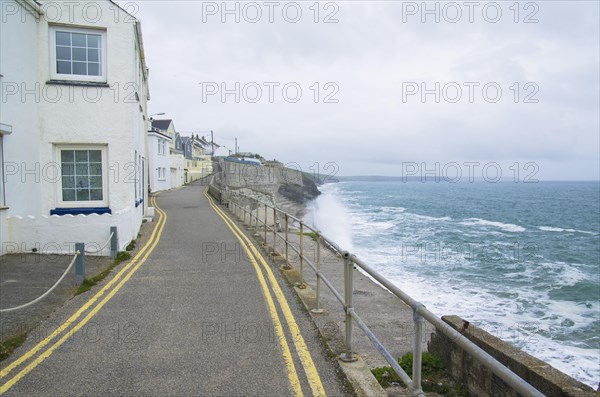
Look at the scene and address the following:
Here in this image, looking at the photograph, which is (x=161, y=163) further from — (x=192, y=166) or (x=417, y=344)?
(x=417, y=344)

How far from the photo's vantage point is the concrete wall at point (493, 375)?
3.79 meters

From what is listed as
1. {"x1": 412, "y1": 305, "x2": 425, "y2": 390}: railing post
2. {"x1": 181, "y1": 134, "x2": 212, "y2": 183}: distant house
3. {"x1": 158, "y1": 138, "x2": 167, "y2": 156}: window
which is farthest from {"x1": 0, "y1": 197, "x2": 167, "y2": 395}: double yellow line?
{"x1": 181, "y1": 134, "x2": 212, "y2": 183}: distant house

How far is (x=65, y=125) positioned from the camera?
37.8 ft

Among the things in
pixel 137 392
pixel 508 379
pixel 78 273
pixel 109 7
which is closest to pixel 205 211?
pixel 109 7

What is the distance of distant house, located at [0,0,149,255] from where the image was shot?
10.8 m

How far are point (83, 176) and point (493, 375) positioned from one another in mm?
11256

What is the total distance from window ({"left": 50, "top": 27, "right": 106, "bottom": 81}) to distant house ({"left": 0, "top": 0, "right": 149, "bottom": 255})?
0.08ft

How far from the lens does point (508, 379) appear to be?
206 centimetres

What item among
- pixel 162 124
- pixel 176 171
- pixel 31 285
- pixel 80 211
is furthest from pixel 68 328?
pixel 162 124

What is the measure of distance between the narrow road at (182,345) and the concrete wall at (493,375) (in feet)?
4.70

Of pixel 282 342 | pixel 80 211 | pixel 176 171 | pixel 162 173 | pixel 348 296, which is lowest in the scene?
pixel 282 342

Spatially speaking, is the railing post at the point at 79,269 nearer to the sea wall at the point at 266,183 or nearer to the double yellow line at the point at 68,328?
the double yellow line at the point at 68,328

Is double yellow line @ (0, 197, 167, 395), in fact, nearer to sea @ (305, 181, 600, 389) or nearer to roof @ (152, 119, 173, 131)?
sea @ (305, 181, 600, 389)

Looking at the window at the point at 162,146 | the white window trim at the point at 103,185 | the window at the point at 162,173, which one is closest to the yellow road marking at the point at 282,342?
A: the white window trim at the point at 103,185
